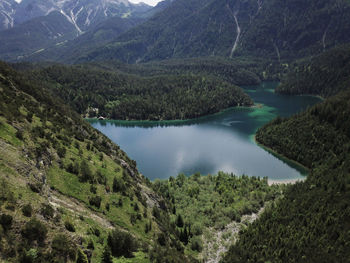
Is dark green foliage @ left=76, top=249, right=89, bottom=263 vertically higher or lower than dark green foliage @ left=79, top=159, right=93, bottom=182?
higher

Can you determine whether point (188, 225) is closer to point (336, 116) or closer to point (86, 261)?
point (86, 261)

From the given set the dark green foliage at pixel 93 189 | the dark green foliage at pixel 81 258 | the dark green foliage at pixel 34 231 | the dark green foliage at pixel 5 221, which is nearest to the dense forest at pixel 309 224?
the dark green foliage at pixel 93 189

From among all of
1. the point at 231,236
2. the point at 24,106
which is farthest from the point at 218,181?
the point at 24,106

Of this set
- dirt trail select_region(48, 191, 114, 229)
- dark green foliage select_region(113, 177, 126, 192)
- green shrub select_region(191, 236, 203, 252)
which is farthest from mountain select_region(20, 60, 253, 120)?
dirt trail select_region(48, 191, 114, 229)

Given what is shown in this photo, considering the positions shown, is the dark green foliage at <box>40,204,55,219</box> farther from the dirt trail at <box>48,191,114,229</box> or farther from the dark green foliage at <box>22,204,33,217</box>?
the dirt trail at <box>48,191,114,229</box>

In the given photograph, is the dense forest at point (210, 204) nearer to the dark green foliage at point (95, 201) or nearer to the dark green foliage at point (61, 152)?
the dark green foliage at point (95, 201)

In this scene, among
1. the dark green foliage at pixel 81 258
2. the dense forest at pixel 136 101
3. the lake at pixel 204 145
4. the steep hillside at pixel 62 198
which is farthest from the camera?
the dense forest at pixel 136 101
